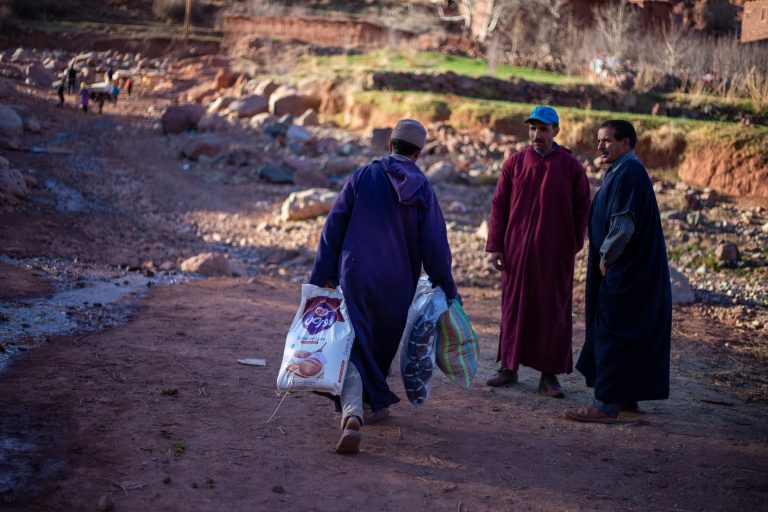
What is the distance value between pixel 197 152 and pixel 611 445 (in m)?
12.4

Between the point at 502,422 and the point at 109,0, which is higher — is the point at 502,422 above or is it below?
below

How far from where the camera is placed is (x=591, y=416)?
14.3 ft

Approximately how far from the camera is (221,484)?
10.5 ft

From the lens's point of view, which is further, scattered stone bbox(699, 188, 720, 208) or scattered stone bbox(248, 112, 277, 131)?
scattered stone bbox(248, 112, 277, 131)

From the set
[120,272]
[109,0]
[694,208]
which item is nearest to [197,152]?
[120,272]

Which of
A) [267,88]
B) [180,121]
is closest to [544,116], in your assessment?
[180,121]

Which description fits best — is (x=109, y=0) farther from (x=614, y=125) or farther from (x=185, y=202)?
(x=614, y=125)

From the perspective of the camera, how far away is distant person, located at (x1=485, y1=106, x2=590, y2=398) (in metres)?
4.80

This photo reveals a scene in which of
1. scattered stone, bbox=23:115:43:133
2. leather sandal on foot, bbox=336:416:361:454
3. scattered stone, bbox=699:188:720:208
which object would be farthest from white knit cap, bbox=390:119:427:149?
scattered stone, bbox=23:115:43:133

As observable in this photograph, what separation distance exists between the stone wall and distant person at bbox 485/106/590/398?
2502cm

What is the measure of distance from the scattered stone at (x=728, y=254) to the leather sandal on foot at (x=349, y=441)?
6.66 m

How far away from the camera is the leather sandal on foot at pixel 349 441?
11.8ft

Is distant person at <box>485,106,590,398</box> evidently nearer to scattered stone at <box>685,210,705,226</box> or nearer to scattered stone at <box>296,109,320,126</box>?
scattered stone at <box>685,210,705,226</box>

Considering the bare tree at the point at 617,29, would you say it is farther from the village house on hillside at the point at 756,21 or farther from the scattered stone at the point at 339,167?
the village house on hillside at the point at 756,21
